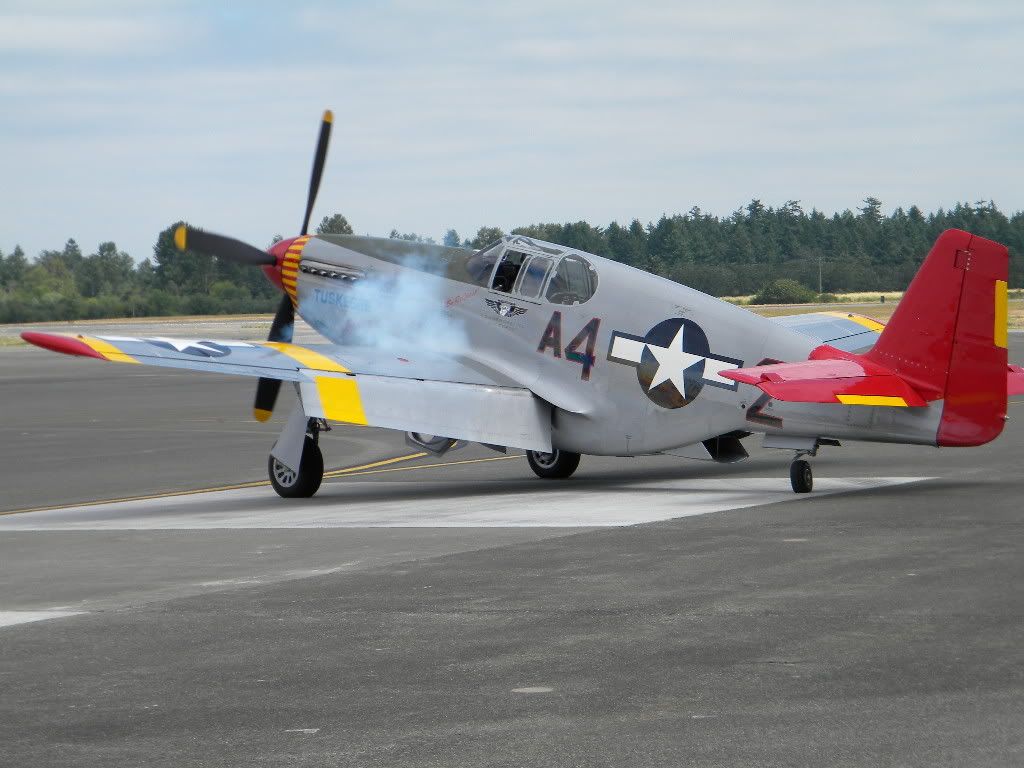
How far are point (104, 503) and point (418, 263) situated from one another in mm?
4499

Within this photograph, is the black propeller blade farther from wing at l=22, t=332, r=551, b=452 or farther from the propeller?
wing at l=22, t=332, r=551, b=452

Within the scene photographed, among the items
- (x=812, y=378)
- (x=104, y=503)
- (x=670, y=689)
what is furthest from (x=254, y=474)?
(x=670, y=689)

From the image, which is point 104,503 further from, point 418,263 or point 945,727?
point 945,727

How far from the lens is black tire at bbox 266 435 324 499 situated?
1719 cm

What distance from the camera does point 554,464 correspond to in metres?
18.7

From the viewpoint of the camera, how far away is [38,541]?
13859 millimetres

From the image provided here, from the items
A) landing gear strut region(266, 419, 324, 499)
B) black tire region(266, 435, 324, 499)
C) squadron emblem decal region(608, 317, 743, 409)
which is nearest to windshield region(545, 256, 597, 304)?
squadron emblem decal region(608, 317, 743, 409)

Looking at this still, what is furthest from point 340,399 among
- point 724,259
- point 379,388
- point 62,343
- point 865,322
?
point 724,259

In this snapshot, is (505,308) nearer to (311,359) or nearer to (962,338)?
(311,359)

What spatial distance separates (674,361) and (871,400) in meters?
2.48

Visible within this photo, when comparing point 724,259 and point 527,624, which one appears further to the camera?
point 724,259

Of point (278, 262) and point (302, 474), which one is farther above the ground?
point (278, 262)

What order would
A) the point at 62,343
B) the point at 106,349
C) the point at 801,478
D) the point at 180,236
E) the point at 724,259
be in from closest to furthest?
the point at 62,343
the point at 801,478
the point at 106,349
the point at 180,236
the point at 724,259

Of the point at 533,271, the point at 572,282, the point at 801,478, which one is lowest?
the point at 801,478
